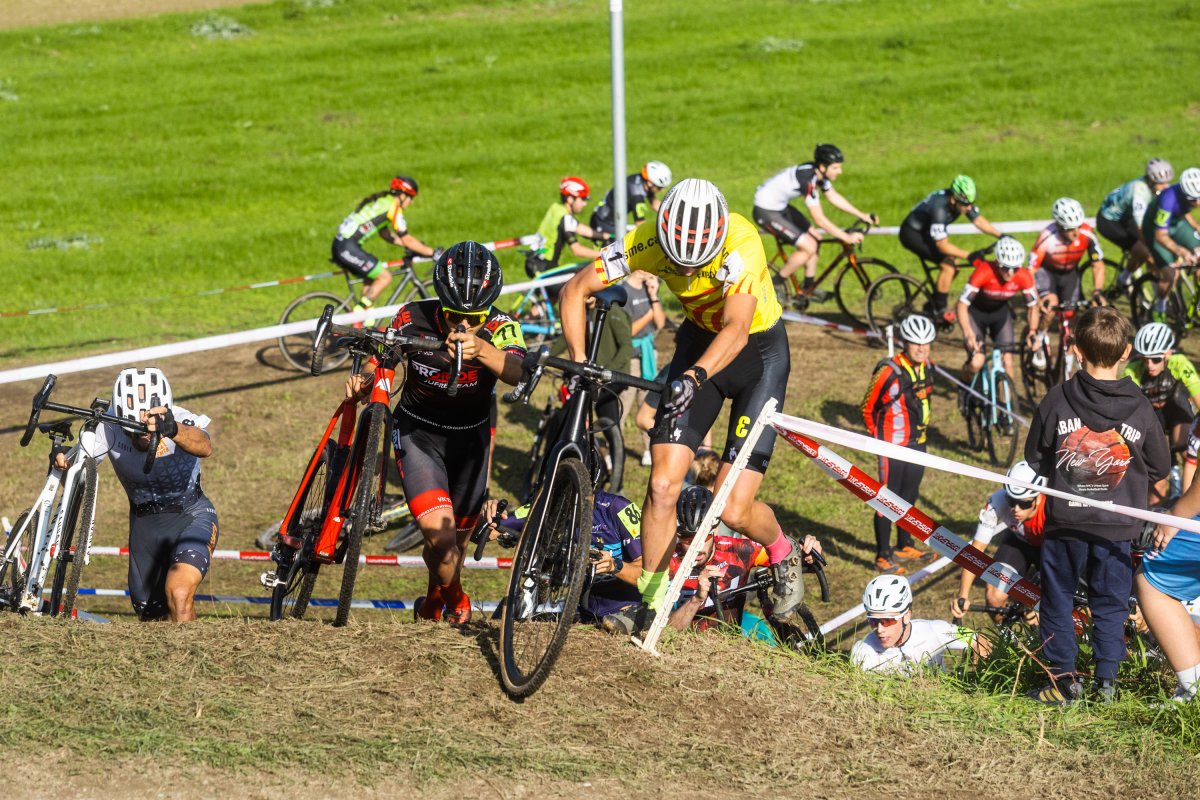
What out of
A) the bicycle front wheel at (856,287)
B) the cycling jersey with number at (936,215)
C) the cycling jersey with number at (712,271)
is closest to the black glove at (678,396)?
the cycling jersey with number at (712,271)

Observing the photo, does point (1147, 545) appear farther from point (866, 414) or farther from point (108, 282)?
point (108, 282)

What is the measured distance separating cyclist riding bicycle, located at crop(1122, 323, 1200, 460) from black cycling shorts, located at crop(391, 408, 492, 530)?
6974 millimetres

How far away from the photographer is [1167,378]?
42.2ft

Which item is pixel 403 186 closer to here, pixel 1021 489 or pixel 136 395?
pixel 136 395

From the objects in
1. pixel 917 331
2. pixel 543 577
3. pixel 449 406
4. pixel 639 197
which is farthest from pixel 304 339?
pixel 543 577

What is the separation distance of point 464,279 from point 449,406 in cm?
101

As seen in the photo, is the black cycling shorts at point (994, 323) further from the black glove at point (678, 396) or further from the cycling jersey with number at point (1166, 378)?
the black glove at point (678, 396)

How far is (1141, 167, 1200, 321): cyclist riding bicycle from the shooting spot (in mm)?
16578

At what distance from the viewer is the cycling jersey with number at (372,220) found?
16.7 m

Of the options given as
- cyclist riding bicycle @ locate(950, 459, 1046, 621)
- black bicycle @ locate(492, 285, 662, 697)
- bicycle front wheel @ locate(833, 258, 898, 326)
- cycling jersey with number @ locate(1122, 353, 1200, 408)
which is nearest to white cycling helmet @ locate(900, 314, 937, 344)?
cycling jersey with number @ locate(1122, 353, 1200, 408)

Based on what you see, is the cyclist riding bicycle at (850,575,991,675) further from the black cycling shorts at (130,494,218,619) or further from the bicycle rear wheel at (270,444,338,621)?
the black cycling shorts at (130,494,218,619)

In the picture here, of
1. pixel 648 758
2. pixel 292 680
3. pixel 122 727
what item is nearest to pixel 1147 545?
pixel 648 758

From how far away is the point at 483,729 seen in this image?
627cm

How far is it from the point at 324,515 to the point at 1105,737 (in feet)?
14.9
